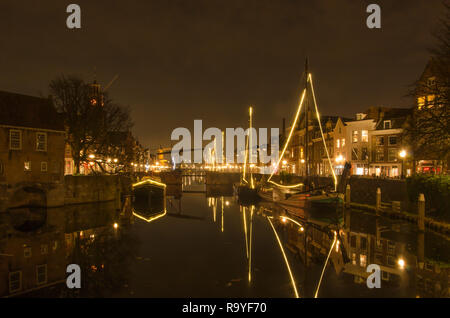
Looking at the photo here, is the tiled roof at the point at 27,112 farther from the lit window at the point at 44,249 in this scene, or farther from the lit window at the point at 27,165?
the lit window at the point at 44,249

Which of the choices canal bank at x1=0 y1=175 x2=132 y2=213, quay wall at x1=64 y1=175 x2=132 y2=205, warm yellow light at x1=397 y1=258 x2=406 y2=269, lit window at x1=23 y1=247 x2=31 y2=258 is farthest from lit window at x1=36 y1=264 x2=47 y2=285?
quay wall at x1=64 y1=175 x2=132 y2=205

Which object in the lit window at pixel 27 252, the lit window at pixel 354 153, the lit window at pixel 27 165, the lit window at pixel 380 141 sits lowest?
the lit window at pixel 27 252

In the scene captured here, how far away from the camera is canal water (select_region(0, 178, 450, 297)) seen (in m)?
12.6

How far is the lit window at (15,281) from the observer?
12.8m

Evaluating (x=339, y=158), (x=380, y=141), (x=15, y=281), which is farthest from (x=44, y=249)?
(x=339, y=158)

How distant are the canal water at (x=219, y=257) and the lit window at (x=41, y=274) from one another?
0.15 feet

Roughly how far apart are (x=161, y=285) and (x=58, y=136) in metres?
28.7

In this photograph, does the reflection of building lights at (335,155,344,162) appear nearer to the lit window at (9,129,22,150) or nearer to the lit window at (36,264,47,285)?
the lit window at (9,129,22,150)

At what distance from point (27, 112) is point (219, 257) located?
2887 cm

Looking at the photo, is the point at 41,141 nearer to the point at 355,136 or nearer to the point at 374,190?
the point at 374,190

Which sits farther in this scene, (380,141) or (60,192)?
(380,141)

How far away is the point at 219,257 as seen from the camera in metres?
17.5

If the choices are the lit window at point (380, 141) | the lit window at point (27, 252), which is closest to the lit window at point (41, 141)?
the lit window at point (27, 252)

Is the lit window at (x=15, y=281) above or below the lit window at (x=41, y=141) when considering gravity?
below
